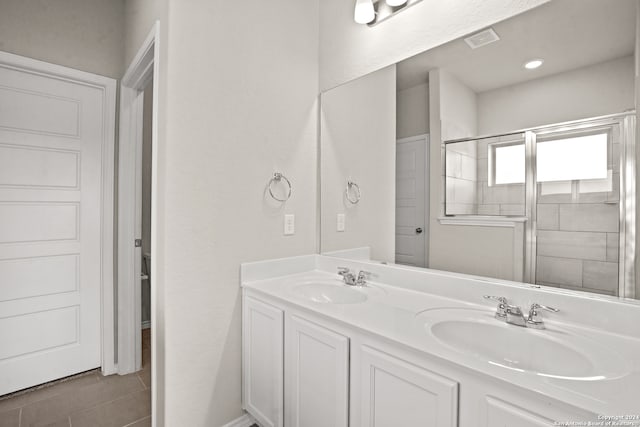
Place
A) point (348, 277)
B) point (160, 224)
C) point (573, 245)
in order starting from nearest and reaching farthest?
1. point (573, 245)
2. point (160, 224)
3. point (348, 277)

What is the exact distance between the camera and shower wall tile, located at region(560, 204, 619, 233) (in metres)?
1.00

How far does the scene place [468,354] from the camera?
81 cm

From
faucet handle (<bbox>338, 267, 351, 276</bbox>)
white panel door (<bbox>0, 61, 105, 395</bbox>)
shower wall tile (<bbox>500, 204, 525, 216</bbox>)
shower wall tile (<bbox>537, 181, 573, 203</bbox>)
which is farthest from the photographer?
white panel door (<bbox>0, 61, 105, 395</bbox>)

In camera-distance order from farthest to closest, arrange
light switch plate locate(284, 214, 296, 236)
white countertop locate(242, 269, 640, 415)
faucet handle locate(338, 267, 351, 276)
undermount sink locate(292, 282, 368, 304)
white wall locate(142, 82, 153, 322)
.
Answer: white wall locate(142, 82, 153, 322), light switch plate locate(284, 214, 296, 236), faucet handle locate(338, 267, 351, 276), undermount sink locate(292, 282, 368, 304), white countertop locate(242, 269, 640, 415)

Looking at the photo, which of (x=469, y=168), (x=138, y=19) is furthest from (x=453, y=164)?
(x=138, y=19)

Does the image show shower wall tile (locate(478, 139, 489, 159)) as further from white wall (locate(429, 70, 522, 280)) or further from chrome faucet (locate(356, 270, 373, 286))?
chrome faucet (locate(356, 270, 373, 286))

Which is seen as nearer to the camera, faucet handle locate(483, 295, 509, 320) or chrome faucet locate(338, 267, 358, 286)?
faucet handle locate(483, 295, 509, 320)

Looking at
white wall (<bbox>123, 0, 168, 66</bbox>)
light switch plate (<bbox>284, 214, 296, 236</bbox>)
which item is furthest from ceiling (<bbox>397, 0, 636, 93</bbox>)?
white wall (<bbox>123, 0, 168, 66</bbox>)

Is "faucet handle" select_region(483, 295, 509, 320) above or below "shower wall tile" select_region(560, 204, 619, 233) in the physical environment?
below

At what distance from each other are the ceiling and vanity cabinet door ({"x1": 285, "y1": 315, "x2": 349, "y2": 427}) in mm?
1193

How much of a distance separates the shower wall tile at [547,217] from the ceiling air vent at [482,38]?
2.29ft

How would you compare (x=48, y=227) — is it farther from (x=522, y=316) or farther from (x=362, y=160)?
(x=522, y=316)

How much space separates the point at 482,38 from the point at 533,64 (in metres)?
0.24

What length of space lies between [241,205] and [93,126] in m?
1.43
